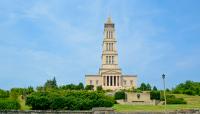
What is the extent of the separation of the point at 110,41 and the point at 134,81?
40.3 feet

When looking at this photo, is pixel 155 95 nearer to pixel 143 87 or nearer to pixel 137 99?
pixel 137 99

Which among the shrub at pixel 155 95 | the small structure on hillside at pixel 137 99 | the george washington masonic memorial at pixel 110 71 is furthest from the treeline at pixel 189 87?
the small structure on hillside at pixel 137 99

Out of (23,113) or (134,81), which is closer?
(23,113)

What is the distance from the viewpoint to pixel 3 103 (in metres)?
38.5

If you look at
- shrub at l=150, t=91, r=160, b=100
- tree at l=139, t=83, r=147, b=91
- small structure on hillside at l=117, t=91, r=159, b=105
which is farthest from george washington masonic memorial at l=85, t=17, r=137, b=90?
small structure on hillside at l=117, t=91, r=159, b=105

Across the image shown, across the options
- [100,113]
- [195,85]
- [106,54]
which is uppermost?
[106,54]

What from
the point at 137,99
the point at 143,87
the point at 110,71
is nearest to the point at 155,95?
the point at 137,99

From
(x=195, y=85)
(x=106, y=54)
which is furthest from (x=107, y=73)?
(x=195, y=85)

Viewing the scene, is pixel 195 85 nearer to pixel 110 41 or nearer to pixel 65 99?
pixel 110 41

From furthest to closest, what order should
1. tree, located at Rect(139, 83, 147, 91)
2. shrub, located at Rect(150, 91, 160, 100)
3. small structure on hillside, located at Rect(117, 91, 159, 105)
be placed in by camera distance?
tree, located at Rect(139, 83, 147, 91)
shrub, located at Rect(150, 91, 160, 100)
small structure on hillside, located at Rect(117, 91, 159, 105)

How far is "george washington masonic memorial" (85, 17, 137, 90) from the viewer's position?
109562 millimetres

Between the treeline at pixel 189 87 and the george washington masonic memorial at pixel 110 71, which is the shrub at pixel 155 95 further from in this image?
the george washington masonic memorial at pixel 110 71

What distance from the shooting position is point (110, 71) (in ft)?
359

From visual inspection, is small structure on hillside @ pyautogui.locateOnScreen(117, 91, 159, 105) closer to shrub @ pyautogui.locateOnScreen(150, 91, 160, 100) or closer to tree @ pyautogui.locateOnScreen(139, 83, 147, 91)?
shrub @ pyautogui.locateOnScreen(150, 91, 160, 100)
